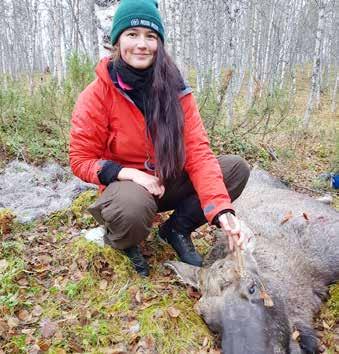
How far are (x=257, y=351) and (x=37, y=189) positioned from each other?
3.38 meters

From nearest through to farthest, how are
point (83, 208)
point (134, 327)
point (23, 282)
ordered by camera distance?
point (134, 327) < point (23, 282) < point (83, 208)

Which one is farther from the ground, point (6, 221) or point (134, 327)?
point (6, 221)

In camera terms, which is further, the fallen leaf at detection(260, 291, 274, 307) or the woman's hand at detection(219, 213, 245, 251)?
the woman's hand at detection(219, 213, 245, 251)

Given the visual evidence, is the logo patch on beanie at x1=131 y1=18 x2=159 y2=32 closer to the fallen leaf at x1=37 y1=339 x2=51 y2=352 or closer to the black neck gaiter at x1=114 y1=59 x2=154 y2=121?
the black neck gaiter at x1=114 y1=59 x2=154 y2=121

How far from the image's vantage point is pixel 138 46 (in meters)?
3.18

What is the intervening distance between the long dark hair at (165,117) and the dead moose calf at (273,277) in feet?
2.51

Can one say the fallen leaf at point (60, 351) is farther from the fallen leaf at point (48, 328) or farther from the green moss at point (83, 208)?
the green moss at point (83, 208)

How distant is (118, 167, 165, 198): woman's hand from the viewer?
3.29 meters

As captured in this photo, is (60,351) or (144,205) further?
(144,205)

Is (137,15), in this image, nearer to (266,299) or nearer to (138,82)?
(138,82)

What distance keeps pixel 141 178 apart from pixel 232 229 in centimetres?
80

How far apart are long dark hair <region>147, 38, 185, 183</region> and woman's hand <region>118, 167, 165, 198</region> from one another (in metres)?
0.08

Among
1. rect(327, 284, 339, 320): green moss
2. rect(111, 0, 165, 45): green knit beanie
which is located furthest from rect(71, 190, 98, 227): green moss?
rect(327, 284, 339, 320): green moss

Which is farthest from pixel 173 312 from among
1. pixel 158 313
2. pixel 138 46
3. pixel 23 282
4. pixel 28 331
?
pixel 138 46
